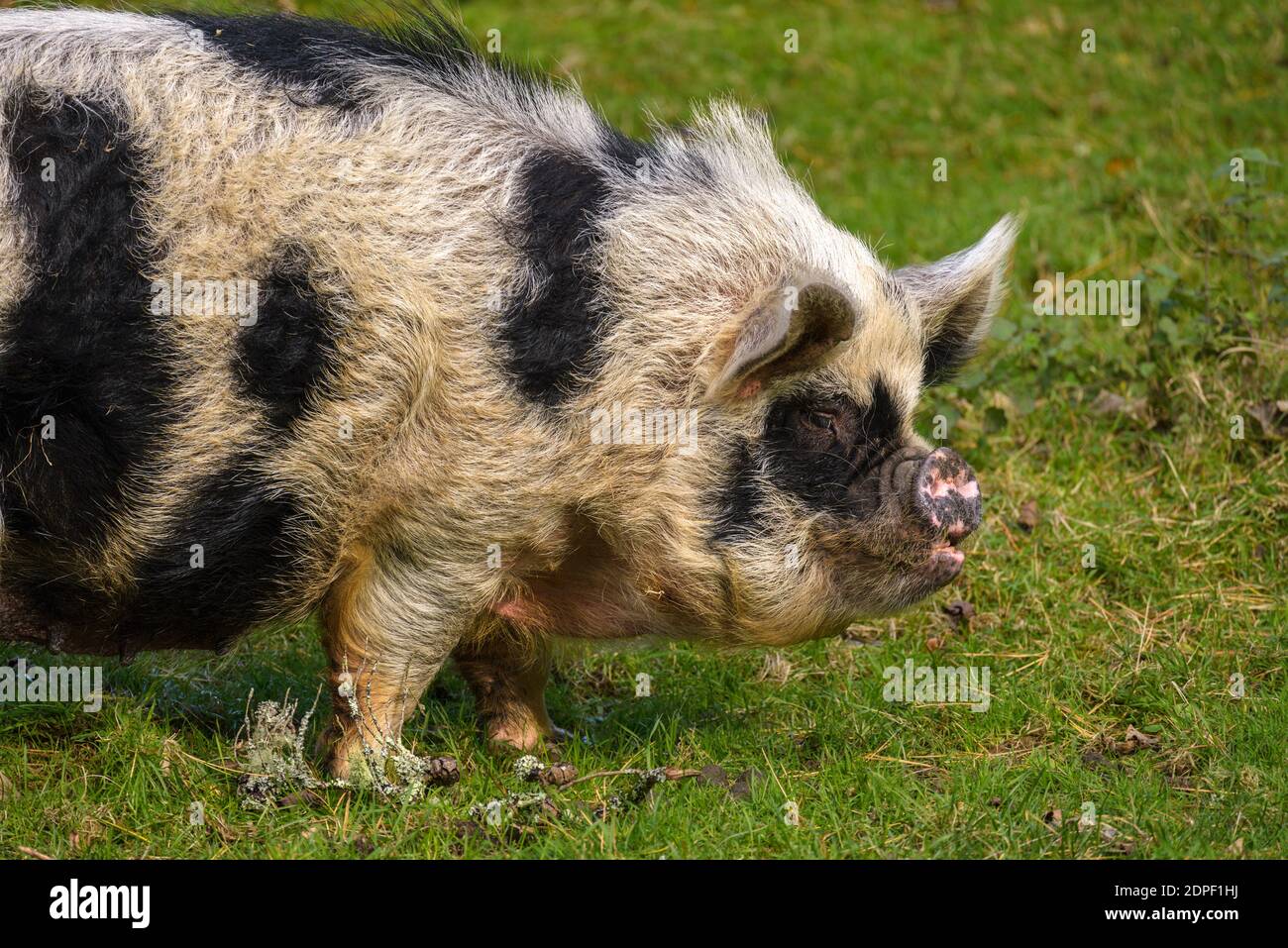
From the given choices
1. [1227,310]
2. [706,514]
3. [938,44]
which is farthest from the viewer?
[938,44]

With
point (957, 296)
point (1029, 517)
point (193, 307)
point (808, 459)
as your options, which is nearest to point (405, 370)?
point (193, 307)

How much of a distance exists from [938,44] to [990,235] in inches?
277

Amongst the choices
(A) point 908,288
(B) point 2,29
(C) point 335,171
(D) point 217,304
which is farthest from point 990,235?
(B) point 2,29

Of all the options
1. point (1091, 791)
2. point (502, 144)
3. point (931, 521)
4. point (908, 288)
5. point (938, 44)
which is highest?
point (938, 44)

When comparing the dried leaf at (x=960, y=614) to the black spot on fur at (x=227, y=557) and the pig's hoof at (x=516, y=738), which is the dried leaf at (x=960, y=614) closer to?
the pig's hoof at (x=516, y=738)

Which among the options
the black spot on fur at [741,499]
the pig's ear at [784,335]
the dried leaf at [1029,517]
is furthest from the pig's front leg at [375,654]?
the dried leaf at [1029,517]

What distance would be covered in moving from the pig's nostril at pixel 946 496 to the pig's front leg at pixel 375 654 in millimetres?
1637

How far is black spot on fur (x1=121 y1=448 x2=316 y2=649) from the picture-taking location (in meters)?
4.82

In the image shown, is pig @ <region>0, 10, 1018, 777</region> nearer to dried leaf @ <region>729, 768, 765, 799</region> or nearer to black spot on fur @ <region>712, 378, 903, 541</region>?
black spot on fur @ <region>712, 378, 903, 541</region>

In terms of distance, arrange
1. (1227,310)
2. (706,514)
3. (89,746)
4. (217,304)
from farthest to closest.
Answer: (1227,310), (89,746), (706,514), (217,304)

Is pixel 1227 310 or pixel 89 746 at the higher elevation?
pixel 1227 310

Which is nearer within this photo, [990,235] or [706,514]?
[706,514]

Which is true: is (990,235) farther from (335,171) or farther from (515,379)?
(335,171)

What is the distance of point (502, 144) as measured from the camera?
16.7 ft
